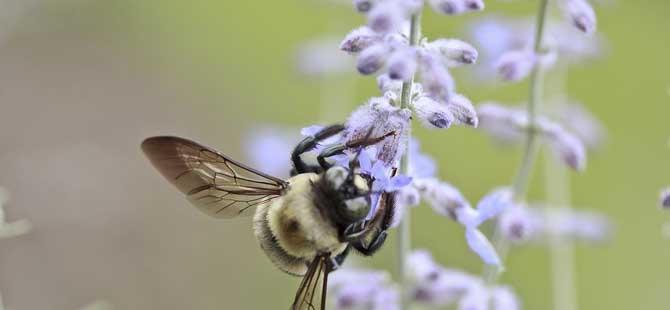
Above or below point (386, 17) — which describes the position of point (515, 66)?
above

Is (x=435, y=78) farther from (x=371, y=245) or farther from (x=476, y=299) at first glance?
(x=476, y=299)

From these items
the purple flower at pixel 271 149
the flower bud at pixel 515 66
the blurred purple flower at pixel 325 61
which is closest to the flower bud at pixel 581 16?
the flower bud at pixel 515 66

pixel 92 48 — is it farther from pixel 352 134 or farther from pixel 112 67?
pixel 352 134

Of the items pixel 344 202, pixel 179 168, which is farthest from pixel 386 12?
pixel 179 168

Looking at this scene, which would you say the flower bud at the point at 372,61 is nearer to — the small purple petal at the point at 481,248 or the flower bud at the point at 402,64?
the flower bud at the point at 402,64

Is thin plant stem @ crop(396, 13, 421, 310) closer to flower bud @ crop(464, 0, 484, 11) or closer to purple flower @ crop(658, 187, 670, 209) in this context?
flower bud @ crop(464, 0, 484, 11)

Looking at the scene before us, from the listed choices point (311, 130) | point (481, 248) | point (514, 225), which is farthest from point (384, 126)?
point (514, 225)
